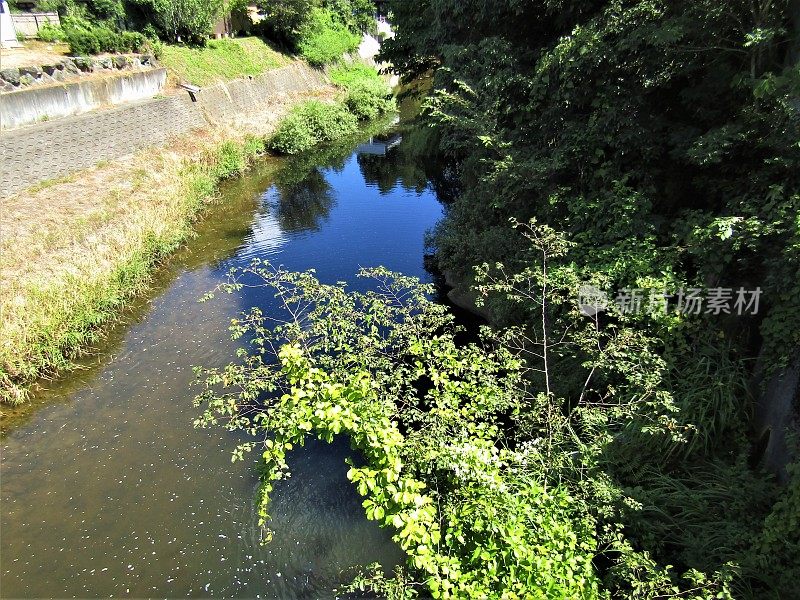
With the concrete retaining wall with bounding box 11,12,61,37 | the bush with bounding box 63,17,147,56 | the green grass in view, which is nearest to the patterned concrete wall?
the green grass

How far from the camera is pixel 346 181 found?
22.3 meters

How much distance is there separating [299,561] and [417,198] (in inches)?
612

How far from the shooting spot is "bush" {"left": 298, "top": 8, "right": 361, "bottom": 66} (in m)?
35.4

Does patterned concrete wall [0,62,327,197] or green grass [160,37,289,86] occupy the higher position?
green grass [160,37,289,86]

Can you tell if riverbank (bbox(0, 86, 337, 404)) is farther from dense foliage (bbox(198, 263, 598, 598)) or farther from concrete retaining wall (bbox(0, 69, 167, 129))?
dense foliage (bbox(198, 263, 598, 598))

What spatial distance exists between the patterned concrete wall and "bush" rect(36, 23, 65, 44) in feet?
16.6

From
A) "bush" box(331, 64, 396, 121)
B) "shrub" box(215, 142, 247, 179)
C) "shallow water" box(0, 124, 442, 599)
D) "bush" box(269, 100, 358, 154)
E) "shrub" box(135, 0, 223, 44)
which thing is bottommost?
"shallow water" box(0, 124, 442, 599)

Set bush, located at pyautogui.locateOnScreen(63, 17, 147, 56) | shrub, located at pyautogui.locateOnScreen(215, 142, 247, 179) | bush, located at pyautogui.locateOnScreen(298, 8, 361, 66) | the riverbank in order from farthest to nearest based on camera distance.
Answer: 1. bush, located at pyautogui.locateOnScreen(298, 8, 361, 66)
2. bush, located at pyautogui.locateOnScreen(63, 17, 147, 56)
3. shrub, located at pyautogui.locateOnScreen(215, 142, 247, 179)
4. the riverbank

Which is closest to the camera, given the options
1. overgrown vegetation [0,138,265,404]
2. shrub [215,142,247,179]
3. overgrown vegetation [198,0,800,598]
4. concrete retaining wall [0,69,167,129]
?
overgrown vegetation [198,0,800,598]

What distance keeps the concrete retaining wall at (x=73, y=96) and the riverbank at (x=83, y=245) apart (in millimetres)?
2278

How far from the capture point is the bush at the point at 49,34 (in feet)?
68.9

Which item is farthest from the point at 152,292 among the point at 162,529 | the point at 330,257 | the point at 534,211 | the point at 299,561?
the point at 534,211

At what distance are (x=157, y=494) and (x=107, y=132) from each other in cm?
1482

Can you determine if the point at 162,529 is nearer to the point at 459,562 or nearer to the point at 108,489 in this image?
the point at 108,489
